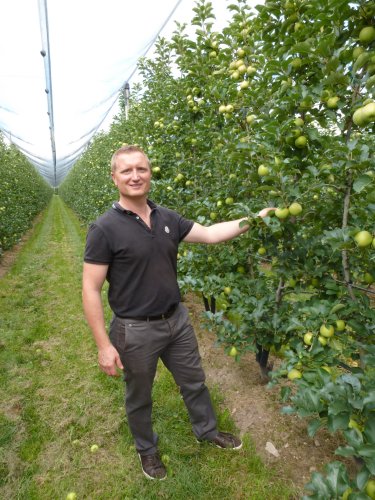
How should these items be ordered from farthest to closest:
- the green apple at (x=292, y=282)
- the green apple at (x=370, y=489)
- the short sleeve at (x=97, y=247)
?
the green apple at (x=292, y=282), the short sleeve at (x=97, y=247), the green apple at (x=370, y=489)

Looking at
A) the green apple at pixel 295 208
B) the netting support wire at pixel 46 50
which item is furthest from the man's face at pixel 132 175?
the netting support wire at pixel 46 50

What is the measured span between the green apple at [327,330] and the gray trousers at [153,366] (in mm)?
950

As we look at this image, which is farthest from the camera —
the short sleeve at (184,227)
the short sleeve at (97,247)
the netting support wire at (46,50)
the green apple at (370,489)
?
the netting support wire at (46,50)

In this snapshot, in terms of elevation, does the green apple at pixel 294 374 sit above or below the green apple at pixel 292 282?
below

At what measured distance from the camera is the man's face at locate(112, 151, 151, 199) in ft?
6.95

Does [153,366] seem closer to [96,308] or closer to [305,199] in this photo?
[96,308]

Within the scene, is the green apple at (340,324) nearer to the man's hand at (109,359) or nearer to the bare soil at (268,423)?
the bare soil at (268,423)

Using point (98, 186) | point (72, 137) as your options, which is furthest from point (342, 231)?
point (72, 137)

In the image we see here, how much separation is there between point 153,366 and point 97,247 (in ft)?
2.82

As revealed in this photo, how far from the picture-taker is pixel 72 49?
5.54 meters

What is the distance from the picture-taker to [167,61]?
519cm

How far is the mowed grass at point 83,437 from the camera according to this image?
239cm

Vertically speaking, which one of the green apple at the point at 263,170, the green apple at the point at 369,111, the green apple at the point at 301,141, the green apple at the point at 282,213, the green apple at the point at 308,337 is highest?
the green apple at the point at 369,111

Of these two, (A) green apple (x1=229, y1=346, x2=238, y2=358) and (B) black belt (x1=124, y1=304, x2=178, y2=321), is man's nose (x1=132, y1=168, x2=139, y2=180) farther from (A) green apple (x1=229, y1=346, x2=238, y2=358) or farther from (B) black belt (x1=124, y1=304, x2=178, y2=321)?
(A) green apple (x1=229, y1=346, x2=238, y2=358)
